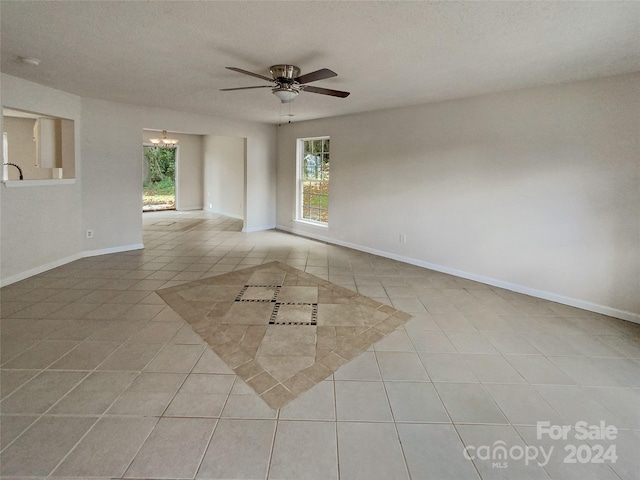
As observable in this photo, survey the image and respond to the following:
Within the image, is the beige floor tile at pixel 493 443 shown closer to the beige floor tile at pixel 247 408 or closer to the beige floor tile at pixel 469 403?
the beige floor tile at pixel 469 403

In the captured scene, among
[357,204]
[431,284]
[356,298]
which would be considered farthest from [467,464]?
[357,204]

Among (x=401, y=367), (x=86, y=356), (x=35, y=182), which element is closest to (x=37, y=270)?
(x=35, y=182)

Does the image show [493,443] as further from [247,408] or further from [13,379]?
[13,379]

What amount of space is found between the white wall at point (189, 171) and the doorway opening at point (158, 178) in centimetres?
85

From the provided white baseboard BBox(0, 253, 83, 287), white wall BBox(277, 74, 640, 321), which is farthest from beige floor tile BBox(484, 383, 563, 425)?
white baseboard BBox(0, 253, 83, 287)

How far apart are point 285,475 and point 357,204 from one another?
15.8 ft

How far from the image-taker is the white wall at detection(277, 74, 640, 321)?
10.6 feet

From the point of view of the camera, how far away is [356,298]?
12.0 ft

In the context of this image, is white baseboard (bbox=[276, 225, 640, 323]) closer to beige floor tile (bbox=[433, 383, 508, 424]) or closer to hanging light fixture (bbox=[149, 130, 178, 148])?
beige floor tile (bbox=[433, 383, 508, 424])

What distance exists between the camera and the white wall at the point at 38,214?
3742 millimetres

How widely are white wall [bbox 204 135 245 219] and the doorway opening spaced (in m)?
1.65

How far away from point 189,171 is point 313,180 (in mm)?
5481

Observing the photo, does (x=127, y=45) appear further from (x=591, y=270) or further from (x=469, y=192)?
(x=591, y=270)

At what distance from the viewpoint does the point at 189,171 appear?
34.3 feet
